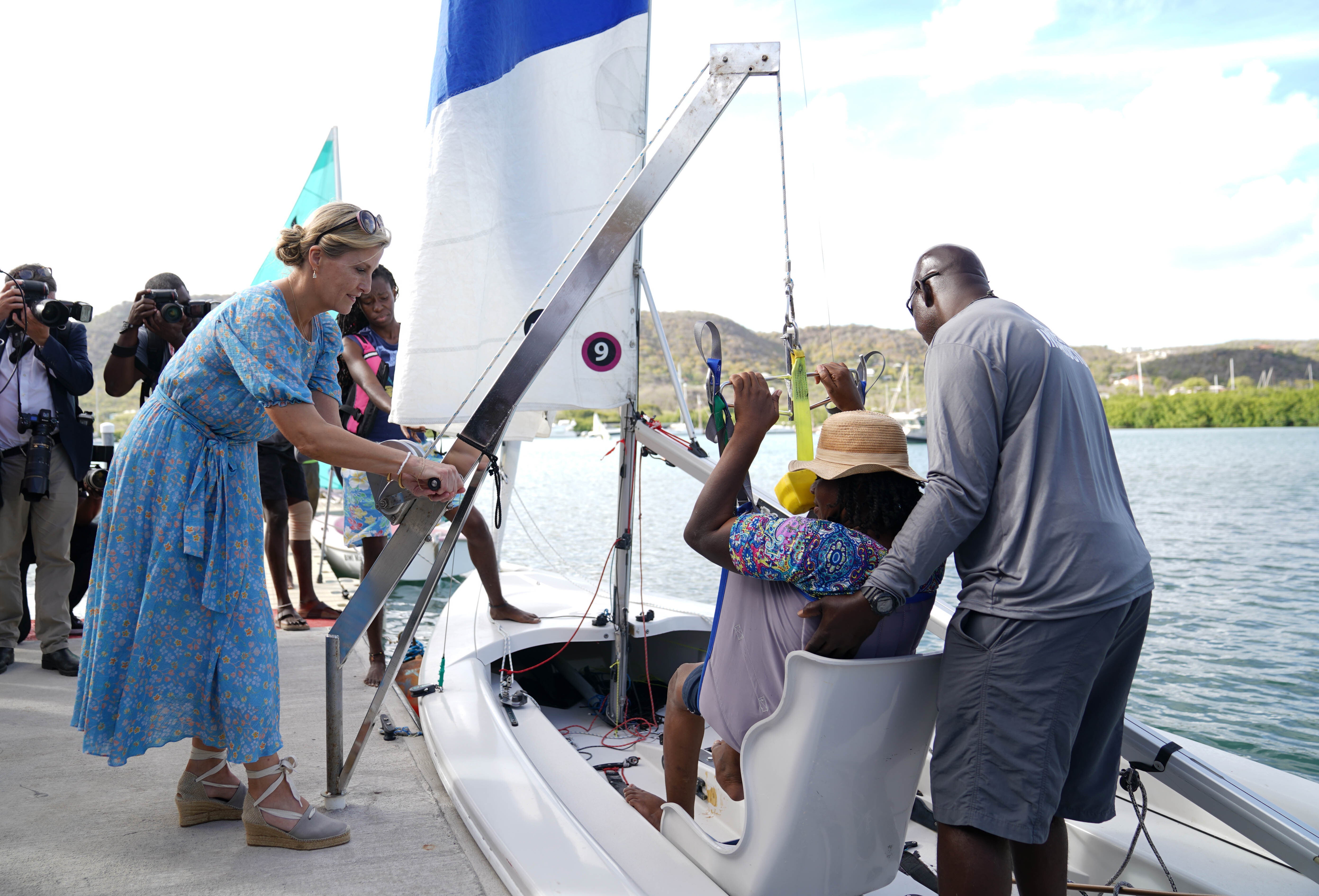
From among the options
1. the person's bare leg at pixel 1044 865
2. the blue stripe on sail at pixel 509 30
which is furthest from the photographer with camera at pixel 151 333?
the person's bare leg at pixel 1044 865

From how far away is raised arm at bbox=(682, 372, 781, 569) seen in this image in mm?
1718

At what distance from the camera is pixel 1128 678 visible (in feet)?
5.35

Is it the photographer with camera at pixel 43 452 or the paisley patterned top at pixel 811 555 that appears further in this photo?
the photographer with camera at pixel 43 452

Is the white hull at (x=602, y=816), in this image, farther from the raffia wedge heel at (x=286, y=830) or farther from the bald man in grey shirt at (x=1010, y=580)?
the bald man in grey shirt at (x=1010, y=580)

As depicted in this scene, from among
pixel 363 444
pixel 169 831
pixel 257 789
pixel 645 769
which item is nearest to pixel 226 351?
pixel 363 444

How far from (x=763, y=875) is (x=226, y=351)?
155 cm

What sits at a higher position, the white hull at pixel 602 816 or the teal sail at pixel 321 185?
the teal sail at pixel 321 185

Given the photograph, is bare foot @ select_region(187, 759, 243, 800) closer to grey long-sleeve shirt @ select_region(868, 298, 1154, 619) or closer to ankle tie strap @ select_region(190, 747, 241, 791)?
ankle tie strap @ select_region(190, 747, 241, 791)

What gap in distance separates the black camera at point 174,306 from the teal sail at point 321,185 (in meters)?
6.36

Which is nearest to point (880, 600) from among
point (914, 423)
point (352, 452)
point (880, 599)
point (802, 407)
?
point (880, 599)

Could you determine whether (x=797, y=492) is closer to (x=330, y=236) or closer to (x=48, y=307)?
(x=330, y=236)

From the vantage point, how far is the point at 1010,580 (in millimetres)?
1521

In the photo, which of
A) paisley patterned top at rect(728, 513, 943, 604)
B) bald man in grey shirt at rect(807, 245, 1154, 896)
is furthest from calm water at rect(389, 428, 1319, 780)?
bald man in grey shirt at rect(807, 245, 1154, 896)

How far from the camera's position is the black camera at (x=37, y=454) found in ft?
11.4
